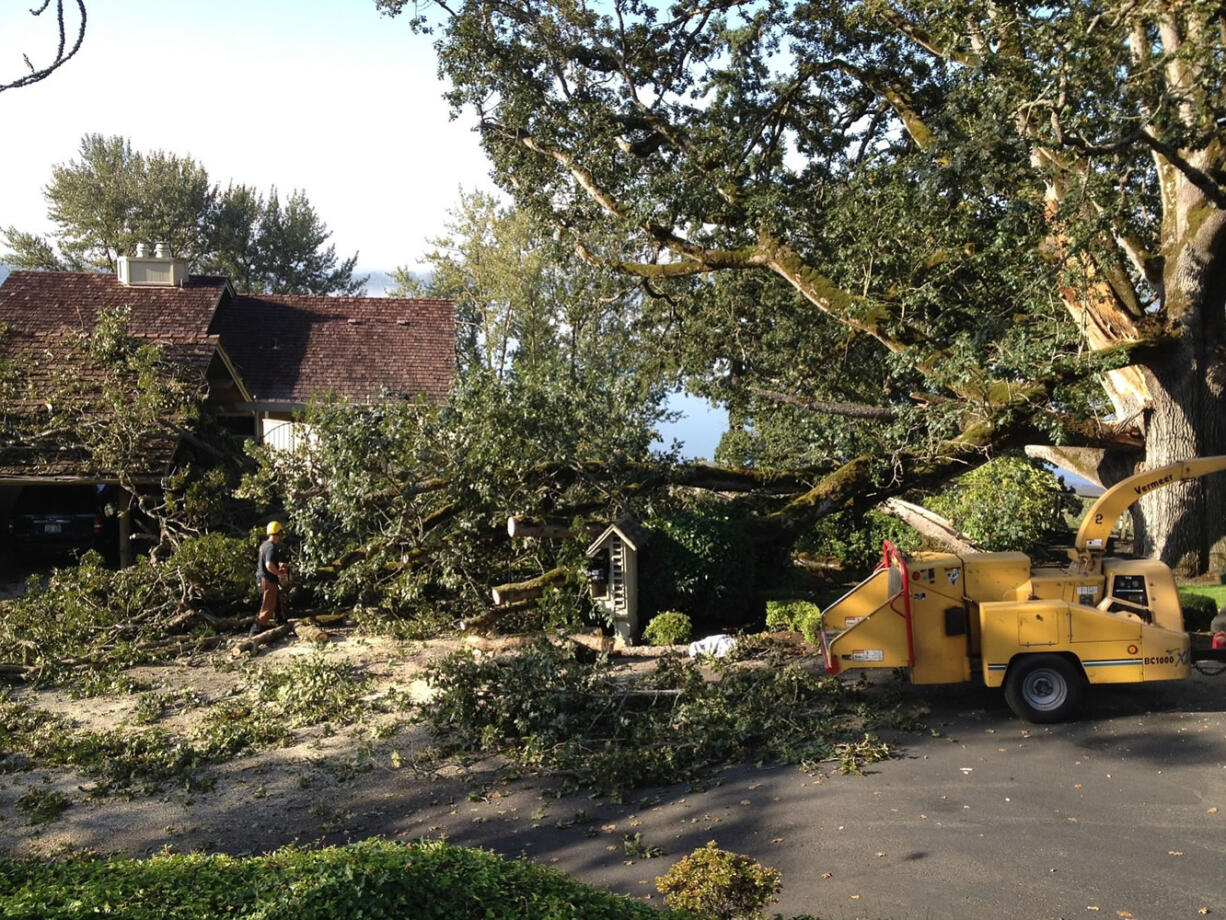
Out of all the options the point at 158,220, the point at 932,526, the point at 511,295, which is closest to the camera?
the point at 932,526

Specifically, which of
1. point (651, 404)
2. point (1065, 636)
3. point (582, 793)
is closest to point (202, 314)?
point (651, 404)

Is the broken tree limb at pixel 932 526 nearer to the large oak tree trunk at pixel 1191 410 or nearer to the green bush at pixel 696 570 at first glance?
the green bush at pixel 696 570

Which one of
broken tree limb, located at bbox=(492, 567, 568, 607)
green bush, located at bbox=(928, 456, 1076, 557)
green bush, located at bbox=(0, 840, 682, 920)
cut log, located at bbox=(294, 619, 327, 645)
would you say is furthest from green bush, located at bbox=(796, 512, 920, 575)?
green bush, located at bbox=(0, 840, 682, 920)

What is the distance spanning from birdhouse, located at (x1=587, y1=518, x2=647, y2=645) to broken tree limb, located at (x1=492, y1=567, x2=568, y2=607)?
0.53 m

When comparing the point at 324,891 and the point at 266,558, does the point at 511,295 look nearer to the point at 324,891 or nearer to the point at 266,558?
the point at 266,558

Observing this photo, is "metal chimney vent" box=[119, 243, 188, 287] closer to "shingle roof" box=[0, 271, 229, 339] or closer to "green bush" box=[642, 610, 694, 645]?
"shingle roof" box=[0, 271, 229, 339]

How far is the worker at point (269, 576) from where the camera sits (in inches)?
603

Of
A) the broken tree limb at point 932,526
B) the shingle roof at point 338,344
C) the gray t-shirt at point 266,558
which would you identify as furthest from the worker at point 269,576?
the broken tree limb at point 932,526

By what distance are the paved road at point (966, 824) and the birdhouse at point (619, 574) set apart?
4805mm

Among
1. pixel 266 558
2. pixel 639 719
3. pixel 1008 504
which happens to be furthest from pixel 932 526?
pixel 266 558

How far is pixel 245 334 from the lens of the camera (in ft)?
90.8

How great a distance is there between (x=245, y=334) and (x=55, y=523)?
963 centimetres

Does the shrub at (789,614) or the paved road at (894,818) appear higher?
the shrub at (789,614)

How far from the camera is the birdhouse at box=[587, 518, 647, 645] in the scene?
1443 cm
